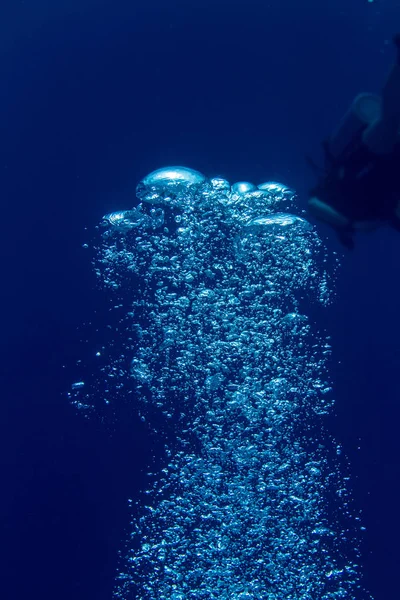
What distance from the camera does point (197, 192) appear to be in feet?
14.1

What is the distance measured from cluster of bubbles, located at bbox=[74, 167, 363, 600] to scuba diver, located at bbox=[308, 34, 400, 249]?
2.35m

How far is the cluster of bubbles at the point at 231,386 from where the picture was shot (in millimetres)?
3984

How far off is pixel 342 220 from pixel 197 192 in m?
2.71

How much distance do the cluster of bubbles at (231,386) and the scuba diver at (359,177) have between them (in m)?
2.35

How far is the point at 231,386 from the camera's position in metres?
4.10

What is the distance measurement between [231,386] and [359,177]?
2.73 meters

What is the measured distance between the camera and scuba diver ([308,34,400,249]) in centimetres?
159

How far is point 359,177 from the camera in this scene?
1653 mm

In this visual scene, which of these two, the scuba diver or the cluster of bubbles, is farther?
the cluster of bubbles

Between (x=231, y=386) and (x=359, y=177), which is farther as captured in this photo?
(x=231, y=386)

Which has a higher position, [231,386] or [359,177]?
[231,386]

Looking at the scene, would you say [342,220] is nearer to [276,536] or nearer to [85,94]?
[276,536]

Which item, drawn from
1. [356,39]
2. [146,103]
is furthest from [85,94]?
[356,39]

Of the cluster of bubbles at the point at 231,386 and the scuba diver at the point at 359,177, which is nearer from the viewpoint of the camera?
the scuba diver at the point at 359,177
